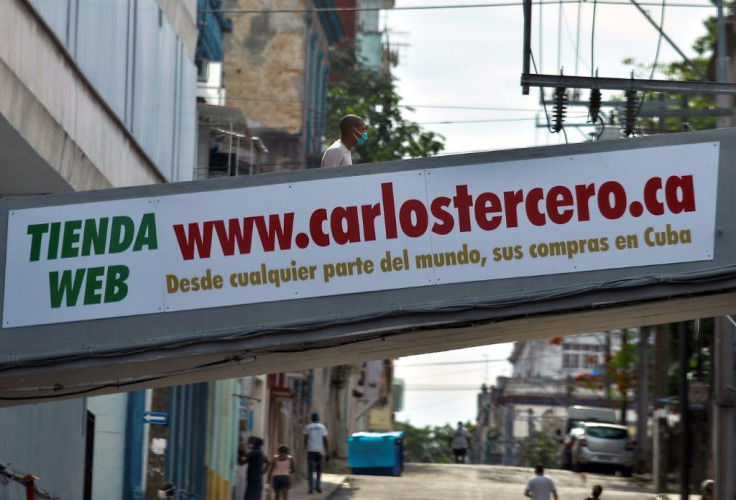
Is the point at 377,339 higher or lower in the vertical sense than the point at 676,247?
lower

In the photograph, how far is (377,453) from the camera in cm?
3647

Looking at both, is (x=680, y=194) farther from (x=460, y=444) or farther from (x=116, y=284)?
(x=460, y=444)

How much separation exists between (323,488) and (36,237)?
20.8 m

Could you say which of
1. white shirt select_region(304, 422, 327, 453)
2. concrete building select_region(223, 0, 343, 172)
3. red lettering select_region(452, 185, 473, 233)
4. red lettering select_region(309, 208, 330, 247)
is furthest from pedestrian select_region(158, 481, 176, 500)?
concrete building select_region(223, 0, 343, 172)

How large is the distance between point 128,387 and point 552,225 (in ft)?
13.5

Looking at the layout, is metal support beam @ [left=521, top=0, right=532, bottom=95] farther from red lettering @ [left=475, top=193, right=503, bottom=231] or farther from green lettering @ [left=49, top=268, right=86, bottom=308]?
green lettering @ [left=49, top=268, right=86, bottom=308]

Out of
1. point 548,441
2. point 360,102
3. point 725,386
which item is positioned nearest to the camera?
point 725,386

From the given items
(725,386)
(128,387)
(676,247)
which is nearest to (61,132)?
(128,387)

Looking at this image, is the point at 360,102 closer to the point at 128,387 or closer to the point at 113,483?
the point at 113,483

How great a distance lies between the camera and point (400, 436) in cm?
3659

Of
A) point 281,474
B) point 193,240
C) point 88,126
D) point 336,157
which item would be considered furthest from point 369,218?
point 281,474

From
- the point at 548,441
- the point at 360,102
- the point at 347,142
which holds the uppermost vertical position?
the point at 360,102

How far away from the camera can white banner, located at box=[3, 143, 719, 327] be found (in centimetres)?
1064

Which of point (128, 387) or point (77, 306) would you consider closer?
point (77, 306)
